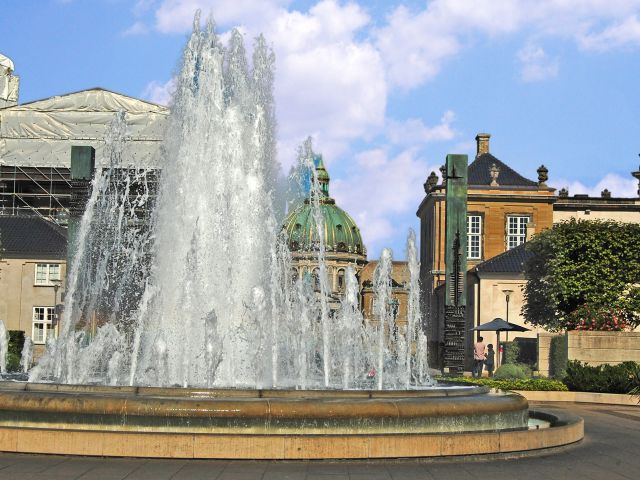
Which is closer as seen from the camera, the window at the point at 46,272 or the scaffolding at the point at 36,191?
the window at the point at 46,272

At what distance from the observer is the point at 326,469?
11383 millimetres

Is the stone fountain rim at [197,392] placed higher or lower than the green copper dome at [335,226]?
lower

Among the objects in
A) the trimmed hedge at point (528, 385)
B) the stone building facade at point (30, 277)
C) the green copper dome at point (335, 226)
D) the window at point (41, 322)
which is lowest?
the trimmed hedge at point (528, 385)

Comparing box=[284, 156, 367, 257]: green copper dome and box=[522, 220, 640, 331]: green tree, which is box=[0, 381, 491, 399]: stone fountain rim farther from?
box=[284, 156, 367, 257]: green copper dome

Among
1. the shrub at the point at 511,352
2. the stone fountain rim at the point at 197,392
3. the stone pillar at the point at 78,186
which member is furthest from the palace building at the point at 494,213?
the stone fountain rim at the point at 197,392

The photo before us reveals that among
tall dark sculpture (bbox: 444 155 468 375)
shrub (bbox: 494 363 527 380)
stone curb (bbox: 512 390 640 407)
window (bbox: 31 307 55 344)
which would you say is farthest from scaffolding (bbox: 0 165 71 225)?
stone curb (bbox: 512 390 640 407)

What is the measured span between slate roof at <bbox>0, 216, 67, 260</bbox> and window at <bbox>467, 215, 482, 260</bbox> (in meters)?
28.7

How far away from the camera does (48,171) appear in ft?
196

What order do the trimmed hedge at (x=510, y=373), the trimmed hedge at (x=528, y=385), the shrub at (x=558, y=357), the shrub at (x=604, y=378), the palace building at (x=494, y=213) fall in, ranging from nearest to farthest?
the shrub at (x=604, y=378) < the trimmed hedge at (x=528, y=385) < the shrub at (x=558, y=357) < the trimmed hedge at (x=510, y=373) < the palace building at (x=494, y=213)

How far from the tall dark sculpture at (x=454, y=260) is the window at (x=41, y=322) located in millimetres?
35886

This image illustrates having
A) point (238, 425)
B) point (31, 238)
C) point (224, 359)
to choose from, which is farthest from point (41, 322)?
point (238, 425)

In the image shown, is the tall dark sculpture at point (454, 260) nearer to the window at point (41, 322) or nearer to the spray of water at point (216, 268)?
the spray of water at point (216, 268)

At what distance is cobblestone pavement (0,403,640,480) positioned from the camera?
1074 cm

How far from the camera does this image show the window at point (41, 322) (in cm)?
5741
